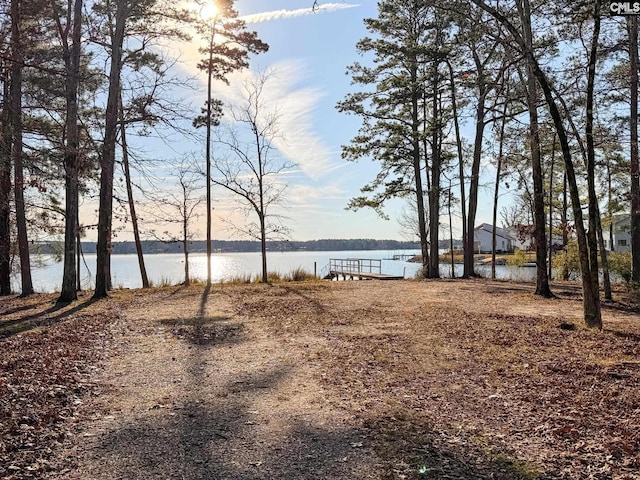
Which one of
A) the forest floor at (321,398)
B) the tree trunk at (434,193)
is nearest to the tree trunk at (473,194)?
the tree trunk at (434,193)

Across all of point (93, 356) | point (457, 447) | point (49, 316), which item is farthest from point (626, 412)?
point (49, 316)

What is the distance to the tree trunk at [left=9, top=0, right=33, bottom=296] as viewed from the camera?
6.26m

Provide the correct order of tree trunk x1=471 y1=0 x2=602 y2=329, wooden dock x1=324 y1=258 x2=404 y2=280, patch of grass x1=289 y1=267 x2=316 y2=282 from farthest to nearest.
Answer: wooden dock x1=324 y1=258 x2=404 y2=280 < patch of grass x1=289 y1=267 x2=316 y2=282 < tree trunk x1=471 y1=0 x2=602 y2=329

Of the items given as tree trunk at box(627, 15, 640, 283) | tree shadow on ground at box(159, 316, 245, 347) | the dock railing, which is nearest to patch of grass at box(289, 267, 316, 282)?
the dock railing

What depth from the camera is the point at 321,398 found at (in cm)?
438

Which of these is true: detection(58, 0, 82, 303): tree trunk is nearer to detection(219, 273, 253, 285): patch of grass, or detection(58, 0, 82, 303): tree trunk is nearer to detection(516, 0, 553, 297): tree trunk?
detection(219, 273, 253, 285): patch of grass

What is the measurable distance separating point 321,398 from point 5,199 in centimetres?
688

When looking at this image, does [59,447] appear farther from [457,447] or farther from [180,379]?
[457,447]

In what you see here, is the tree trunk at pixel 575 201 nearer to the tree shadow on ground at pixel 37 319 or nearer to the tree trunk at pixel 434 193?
the tree shadow on ground at pixel 37 319

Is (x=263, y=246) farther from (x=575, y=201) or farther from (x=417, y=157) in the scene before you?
(x=575, y=201)

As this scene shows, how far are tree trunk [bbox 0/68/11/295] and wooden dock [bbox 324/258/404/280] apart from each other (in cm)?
1601

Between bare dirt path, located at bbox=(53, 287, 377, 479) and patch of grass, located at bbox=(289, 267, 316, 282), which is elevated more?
patch of grass, located at bbox=(289, 267, 316, 282)

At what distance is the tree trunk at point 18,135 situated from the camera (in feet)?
20.5

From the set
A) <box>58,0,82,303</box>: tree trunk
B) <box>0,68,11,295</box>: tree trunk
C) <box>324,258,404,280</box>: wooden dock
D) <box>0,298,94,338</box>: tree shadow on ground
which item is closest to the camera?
<box>0,68,11,295</box>: tree trunk
